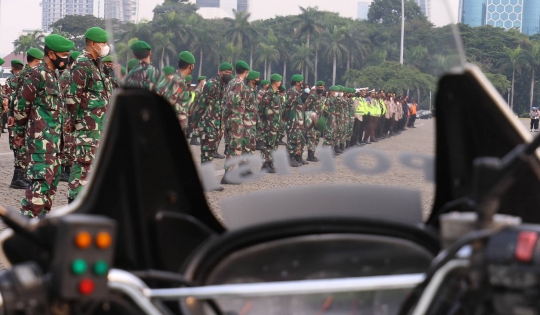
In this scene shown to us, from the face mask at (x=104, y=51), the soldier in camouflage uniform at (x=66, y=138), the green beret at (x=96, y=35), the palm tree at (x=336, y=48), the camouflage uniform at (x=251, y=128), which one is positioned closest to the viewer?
the palm tree at (x=336, y=48)

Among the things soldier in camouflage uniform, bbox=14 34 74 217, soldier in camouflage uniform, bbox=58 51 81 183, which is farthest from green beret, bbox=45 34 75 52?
soldier in camouflage uniform, bbox=58 51 81 183

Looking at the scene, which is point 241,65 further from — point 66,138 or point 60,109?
point 66,138

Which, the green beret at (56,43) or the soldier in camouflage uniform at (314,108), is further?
the green beret at (56,43)

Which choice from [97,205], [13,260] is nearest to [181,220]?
[97,205]

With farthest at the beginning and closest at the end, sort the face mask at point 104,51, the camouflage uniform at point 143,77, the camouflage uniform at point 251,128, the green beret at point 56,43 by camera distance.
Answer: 1. the green beret at point 56,43
2. the face mask at point 104,51
3. the camouflage uniform at point 251,128
4. the camouflage uniform at point 143,77

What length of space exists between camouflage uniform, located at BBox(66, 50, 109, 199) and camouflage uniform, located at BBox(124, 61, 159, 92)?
23.7 feet

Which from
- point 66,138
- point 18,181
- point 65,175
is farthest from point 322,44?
point 65,175

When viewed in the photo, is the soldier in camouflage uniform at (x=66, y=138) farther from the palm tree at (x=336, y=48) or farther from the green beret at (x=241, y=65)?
the palm tree at (x=336, y=48)

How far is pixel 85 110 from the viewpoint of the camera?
9414 mm

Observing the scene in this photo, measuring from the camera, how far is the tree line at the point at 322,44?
193 cm

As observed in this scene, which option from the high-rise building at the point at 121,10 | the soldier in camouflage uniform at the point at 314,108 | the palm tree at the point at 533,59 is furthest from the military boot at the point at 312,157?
the palm tree at the point at 533,59

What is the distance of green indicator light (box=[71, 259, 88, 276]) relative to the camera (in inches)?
57.5

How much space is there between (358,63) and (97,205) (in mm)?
602

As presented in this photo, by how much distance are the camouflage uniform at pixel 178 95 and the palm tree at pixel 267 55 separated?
0.58 feet
